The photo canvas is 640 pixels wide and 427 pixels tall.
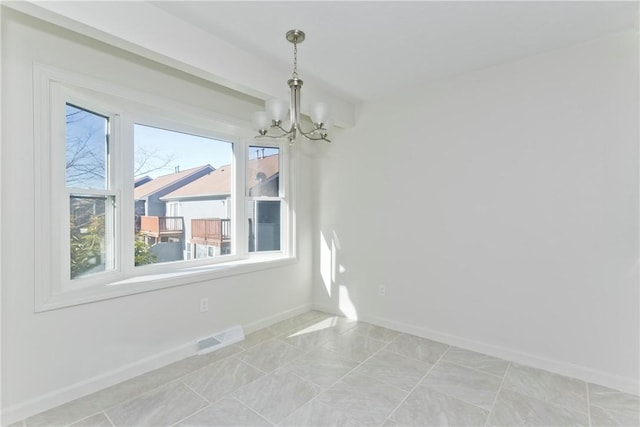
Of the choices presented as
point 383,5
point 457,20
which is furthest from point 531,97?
point 383,5

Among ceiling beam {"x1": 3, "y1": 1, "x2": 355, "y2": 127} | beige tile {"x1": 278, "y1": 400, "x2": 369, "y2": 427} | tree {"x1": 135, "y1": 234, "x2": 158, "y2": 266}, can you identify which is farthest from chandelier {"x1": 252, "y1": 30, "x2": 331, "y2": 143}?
beige tile {"x1": 278, "y1": 400, "x2": 369, "y2": 427}

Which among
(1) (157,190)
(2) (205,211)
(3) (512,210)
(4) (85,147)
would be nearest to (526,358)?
(3) (512,210)

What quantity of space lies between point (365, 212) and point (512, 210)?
1451 mm

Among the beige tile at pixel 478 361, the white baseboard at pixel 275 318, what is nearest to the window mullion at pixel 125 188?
the white baseboard at pixel 275 318

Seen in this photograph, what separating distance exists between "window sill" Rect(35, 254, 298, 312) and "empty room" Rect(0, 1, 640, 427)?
0.02 m

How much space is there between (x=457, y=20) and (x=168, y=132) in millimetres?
2521

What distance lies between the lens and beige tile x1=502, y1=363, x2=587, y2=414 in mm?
2182

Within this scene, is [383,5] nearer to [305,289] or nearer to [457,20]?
[457,20]

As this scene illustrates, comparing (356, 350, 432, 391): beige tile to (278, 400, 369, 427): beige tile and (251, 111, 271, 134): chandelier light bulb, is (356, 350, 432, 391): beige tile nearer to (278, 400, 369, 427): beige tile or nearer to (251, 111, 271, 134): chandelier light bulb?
(278, 400, 369, 427): beige tile

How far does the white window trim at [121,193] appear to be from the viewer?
2051 mm

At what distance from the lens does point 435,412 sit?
6.82 feet

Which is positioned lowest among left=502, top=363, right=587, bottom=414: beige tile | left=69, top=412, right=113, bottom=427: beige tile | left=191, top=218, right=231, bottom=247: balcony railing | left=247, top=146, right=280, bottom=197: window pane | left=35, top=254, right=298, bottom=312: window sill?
left=502, top=363, right=587, bottom=414: beige tile

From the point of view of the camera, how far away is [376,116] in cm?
356

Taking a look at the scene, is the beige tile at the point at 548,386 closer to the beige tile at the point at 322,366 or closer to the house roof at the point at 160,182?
the beige tile at the point at 322,366
